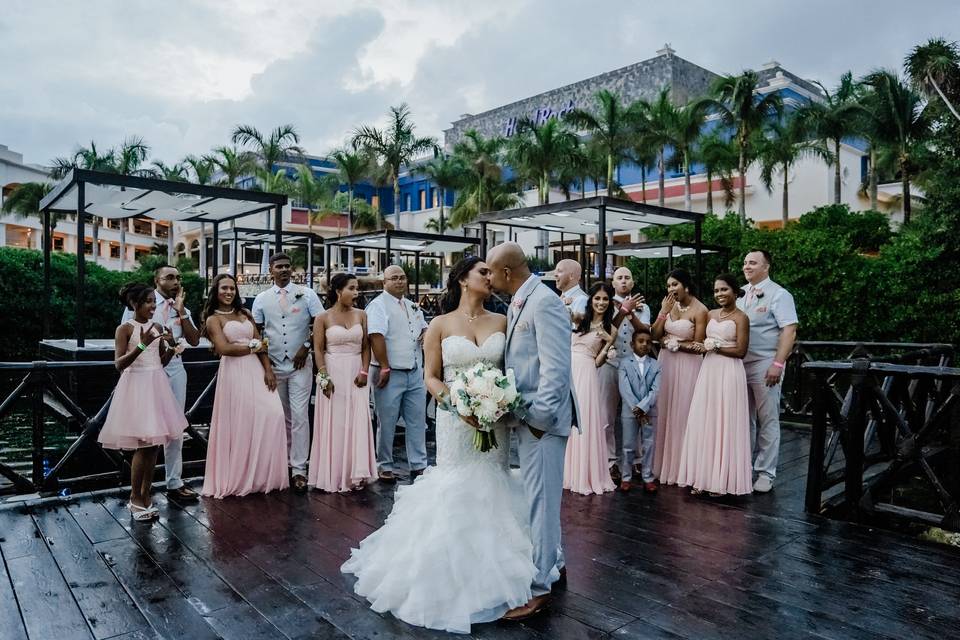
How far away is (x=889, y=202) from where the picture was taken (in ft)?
101

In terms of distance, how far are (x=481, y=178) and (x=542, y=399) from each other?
36113mm

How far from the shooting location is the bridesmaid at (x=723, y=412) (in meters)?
5.77

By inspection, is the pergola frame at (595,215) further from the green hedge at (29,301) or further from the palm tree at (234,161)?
the palm tree at (234,161)

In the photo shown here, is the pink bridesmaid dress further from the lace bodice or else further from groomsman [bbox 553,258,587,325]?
the lace bodice

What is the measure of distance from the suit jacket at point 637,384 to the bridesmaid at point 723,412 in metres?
0.39

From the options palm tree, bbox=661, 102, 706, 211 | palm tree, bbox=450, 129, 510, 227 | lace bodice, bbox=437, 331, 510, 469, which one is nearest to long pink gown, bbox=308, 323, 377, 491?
lace bodice, bbox=437, 331, 510, 469

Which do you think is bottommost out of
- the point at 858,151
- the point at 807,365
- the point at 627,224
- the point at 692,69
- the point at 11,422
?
the point at 11,422

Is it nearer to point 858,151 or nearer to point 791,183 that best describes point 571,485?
point 791,183

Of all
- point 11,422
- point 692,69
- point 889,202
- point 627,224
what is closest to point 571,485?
point 627,224

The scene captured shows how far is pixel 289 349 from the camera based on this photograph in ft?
20.3

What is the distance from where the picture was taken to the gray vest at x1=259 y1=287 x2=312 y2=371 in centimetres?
615

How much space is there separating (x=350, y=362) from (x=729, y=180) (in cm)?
2897

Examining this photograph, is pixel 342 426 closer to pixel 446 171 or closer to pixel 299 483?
pixel 299 483

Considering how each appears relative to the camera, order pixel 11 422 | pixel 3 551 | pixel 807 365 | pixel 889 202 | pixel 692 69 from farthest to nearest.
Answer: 1. pixel 692 69
2. pixel 889 202
3. pixel 11 422
4. pixel 807 365
5. pixel 3 551
